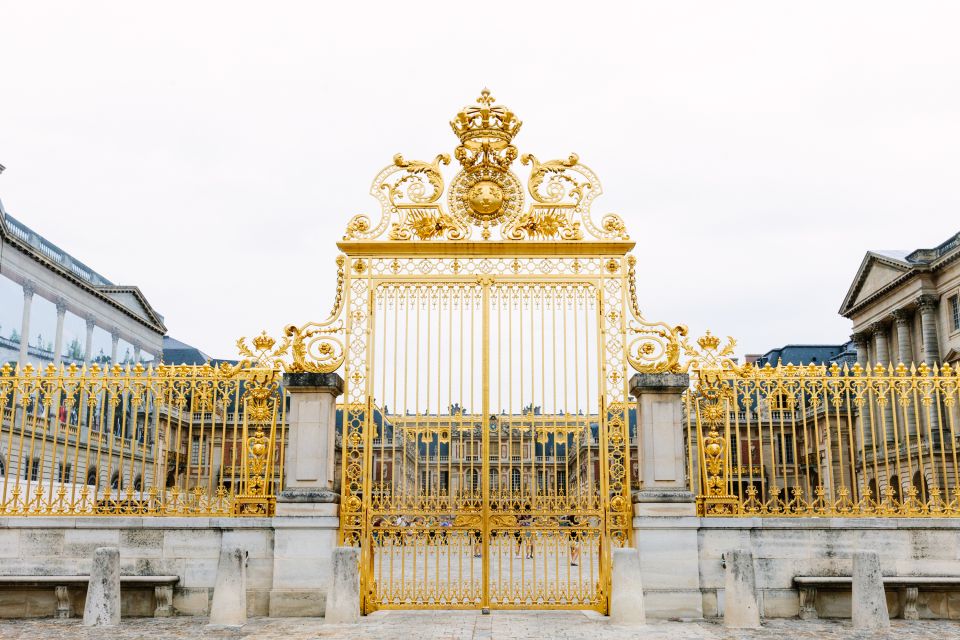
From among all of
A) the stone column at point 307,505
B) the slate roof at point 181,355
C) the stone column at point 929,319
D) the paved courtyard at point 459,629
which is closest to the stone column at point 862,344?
the stone column at point 929,319

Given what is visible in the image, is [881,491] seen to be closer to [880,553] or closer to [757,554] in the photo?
[880,553]

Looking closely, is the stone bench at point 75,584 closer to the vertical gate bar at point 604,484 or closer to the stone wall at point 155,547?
the stone wall at point 155,547

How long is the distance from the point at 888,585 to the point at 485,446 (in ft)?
17.5

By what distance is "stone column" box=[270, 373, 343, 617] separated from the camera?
11164 mm

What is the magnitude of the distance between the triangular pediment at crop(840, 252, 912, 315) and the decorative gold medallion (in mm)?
38613

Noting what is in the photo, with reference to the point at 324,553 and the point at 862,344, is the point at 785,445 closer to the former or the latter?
the point at 324,553

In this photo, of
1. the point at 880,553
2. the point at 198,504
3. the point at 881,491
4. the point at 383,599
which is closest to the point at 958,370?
the point at 881,491

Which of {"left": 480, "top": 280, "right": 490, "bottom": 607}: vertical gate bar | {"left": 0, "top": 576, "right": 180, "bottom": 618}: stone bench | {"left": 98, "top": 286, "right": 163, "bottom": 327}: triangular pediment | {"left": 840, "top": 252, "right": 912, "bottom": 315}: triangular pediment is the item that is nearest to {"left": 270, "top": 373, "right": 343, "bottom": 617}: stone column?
{"left": 0, "top": 576, "right": 180, "bottom": 618}: stone bench

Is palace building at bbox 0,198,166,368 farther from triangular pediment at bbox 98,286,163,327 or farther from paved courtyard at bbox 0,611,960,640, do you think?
paved courtyard at bbox 0,611,960,640

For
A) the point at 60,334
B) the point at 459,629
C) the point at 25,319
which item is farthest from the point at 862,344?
the point at 459,629

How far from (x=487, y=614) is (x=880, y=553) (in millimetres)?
5079

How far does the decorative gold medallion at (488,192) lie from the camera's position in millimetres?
12344

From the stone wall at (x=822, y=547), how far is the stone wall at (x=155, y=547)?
5.71m

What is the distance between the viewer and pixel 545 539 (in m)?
11.2
